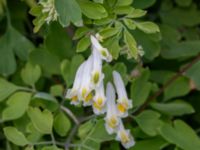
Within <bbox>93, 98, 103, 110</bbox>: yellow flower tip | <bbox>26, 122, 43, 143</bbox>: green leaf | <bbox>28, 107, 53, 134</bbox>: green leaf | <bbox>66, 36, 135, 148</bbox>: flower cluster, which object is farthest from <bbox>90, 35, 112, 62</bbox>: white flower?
<bbox>26, 122, 43, 143</bbox>: green leaf

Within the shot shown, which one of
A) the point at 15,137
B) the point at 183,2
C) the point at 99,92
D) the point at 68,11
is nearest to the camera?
the point at 68,11

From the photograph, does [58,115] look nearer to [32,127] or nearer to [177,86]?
[32,127]

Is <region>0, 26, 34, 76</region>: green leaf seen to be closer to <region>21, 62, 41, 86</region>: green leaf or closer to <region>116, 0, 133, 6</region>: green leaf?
<region>21, 62, 41, 86</region>: green leaf

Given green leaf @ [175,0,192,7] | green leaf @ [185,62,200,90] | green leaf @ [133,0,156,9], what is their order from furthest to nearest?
green leaf @ [175,0,192,7] < green leaf @ [185,62,200,90] < green leaf @ [133,0,156,9]

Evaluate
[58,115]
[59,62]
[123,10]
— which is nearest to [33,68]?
[59,62]

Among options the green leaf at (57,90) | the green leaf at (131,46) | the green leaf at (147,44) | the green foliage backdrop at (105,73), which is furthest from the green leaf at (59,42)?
the green leaf at (131,46)

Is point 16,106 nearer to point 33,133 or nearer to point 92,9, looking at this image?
point 33,133

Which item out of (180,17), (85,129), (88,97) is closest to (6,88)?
(85,129)
